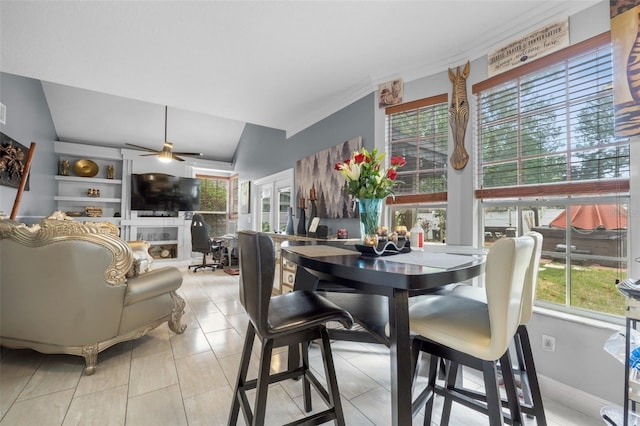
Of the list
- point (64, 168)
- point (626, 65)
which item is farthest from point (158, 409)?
point (64, 168)

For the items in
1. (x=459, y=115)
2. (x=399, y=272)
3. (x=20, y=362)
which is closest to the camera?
(x=399, y=272)

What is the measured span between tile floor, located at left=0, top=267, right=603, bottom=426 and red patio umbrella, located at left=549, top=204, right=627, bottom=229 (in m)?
1.10

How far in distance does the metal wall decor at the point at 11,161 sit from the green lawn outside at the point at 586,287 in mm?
5262

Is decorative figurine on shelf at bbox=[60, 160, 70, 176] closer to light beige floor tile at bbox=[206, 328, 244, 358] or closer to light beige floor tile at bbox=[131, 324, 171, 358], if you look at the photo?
light beige floor tile at bbox=[131, 324, 171, 358]

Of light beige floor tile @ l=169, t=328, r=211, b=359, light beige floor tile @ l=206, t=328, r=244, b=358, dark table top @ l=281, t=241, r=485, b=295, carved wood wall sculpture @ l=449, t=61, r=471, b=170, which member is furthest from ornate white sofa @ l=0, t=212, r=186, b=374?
carved wood wall sculpture @ l=449, t=61, r=471, b=170

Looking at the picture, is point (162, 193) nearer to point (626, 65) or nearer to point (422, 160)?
point (422, 160)

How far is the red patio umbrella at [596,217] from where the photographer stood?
5.03ft

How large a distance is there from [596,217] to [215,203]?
7.55 meters

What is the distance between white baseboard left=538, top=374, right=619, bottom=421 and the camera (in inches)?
59.4

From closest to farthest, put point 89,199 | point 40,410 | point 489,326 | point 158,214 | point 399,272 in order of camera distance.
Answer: point 399,272 < point 489,326 < point 40,410 < point 89,199 < point 158,214

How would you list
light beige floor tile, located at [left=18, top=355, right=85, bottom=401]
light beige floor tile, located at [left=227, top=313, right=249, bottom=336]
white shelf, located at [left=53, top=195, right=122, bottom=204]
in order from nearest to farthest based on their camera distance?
light beige floor tile, located at [left=18, top=355, right=85, bottom=401] < light beige floor tile, located at [left=227, top=313, right=249, bottom=336] < white shelf, located at [left=53, top=195, right=122, bottom=204]

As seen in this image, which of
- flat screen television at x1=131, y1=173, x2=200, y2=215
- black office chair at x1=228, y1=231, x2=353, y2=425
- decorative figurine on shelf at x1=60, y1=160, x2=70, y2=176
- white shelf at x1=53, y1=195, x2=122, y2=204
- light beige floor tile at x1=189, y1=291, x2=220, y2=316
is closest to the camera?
black office chair at x1=228, y1=231, x2=353, y2=425

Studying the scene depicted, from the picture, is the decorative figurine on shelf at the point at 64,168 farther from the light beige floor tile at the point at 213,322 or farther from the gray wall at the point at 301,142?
the light beige floor tile at the point at 213,322

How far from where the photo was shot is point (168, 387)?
1.81 meters
